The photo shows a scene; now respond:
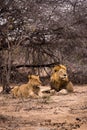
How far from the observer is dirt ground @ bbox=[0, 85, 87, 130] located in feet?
27.1

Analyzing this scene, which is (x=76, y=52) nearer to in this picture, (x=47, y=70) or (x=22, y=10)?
(x=47, y=70)

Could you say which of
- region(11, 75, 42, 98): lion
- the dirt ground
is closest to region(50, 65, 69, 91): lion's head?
the dirt ground

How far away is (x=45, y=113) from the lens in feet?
33.5

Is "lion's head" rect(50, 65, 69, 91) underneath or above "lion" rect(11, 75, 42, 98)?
underneath

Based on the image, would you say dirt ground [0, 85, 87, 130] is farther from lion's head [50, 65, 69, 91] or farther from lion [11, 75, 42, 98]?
lion's head [50, 65, 69, 91]

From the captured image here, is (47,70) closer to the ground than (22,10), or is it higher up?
closer to the ground

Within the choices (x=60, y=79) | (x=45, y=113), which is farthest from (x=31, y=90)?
(x=45, y=113)

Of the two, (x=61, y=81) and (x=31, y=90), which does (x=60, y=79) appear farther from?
(x=31, y=90)

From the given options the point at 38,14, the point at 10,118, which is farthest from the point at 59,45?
the point at 10,118

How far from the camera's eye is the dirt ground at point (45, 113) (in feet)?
27.1

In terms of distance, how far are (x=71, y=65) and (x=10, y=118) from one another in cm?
1082

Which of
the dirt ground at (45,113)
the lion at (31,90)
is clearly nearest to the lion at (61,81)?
the dirt ground at (45,113)

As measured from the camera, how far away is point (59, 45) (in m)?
20.1

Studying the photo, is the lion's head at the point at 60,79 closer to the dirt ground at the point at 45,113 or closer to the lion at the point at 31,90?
the dirt ground at the point at 45,113
